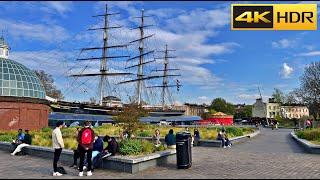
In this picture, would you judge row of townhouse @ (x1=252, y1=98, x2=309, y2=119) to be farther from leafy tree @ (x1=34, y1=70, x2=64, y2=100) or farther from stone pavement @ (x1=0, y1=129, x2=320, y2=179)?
stone pavement @ (x1=0, y1=129, x2=320, y2=179)

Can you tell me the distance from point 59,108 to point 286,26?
219ft

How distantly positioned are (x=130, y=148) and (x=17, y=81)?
2719 centimetres

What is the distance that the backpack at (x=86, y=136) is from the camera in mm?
11719

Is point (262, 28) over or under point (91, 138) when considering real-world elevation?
over

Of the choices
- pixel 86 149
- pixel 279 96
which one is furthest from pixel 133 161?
pixel 279 96

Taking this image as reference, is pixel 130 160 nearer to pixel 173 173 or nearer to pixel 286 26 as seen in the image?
pixel 173 173

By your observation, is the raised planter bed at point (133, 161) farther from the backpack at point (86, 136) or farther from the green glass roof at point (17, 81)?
the green glass roof at point (17, 81)

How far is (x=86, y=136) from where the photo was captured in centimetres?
1176

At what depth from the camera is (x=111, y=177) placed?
37.0 feet

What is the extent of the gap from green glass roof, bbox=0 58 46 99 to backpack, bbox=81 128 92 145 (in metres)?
27.2

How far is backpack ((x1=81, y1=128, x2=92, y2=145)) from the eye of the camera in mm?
11719

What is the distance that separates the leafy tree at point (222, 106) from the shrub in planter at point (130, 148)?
5590 inches

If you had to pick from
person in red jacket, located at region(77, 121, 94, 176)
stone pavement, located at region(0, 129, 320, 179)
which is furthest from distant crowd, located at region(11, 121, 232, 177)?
stone pavement, located at region(0, 129, 320, 179)

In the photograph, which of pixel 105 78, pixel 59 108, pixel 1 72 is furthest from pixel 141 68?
pixel 1 72
